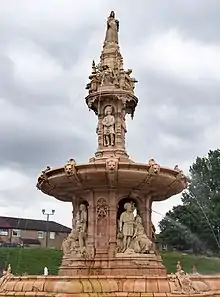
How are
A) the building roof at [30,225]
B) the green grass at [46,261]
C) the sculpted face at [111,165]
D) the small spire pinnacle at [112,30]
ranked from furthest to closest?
the building roof at [30,225], the green grass at [46,261], the small spire pinnacle at [112,30], the sculpted face at [111,165]

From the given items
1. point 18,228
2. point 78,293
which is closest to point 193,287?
point 78,293

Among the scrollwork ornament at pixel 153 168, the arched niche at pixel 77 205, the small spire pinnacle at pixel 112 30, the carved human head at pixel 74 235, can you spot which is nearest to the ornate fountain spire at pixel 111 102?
the small spire pinnacle at pixel 112 30

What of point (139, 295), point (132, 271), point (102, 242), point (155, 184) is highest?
point (155, 184)

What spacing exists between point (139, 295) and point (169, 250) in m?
45.0

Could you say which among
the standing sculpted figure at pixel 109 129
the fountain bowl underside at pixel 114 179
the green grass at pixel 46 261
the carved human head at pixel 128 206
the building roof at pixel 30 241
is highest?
the building roof at pixel 30 241

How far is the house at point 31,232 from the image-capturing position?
262 feet

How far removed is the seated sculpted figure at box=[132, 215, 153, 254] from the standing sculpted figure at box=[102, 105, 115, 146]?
316 cm

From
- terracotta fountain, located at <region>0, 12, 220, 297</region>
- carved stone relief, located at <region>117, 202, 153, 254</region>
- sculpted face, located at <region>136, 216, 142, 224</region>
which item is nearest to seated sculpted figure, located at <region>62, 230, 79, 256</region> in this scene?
terracotta fountain, located at <region>0, 12, 220, 297</region>

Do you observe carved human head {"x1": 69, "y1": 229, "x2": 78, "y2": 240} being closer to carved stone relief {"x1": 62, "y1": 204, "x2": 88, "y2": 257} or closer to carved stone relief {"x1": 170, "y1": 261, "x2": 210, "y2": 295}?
carved stone relief {"x1": 62, "y1": 204, "x2": 88, "y2": 257}

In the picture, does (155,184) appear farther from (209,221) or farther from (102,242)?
(209,221)

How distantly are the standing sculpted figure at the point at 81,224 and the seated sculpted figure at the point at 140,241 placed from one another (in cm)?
154

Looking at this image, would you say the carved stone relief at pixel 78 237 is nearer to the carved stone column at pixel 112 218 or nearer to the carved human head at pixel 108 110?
the carved stone column at pixel 112 218

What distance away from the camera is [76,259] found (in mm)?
15773

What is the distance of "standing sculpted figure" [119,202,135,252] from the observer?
1585 centimetres
